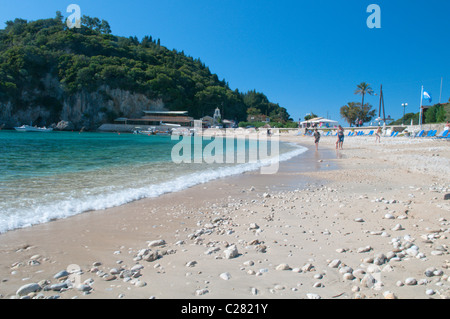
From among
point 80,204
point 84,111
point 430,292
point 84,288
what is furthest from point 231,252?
point 84,111

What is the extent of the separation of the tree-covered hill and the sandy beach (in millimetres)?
99614

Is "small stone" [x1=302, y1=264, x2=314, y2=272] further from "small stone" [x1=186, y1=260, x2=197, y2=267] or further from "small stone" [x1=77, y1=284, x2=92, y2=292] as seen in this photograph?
"small stone" [x1=77, y1=284, x2=92, y2=292]

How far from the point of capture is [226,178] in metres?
10.3

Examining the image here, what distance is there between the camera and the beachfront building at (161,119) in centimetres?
9562

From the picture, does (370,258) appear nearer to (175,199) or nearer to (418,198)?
(418,198)

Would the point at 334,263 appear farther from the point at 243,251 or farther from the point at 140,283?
the point at 140,283

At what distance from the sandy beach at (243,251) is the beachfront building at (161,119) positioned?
90613mm

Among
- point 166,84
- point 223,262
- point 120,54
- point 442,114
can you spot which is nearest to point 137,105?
point 166,84

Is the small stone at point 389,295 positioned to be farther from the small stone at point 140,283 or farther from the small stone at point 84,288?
the small stone at point 84,288

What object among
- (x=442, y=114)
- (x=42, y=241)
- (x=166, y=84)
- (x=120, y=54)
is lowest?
(x=42, y=241)

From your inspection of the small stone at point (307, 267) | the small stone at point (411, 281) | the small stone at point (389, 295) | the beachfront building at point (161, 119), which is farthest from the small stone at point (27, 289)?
the beachfront building at point (161, 119)

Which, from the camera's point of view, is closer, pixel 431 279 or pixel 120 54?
pixel 431 279

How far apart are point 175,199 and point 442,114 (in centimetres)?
4999

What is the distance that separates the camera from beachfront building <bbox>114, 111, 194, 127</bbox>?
314 ft
